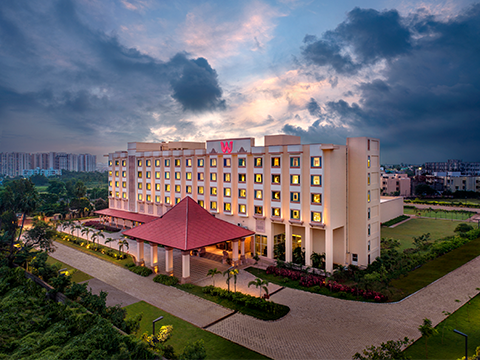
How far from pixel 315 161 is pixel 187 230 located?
1705cm

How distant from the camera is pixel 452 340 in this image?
19.4 m

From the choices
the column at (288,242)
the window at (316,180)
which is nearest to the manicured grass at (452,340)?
Answer: the column at (288,242)

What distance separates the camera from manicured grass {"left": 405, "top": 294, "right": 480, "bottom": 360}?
17.9 meters

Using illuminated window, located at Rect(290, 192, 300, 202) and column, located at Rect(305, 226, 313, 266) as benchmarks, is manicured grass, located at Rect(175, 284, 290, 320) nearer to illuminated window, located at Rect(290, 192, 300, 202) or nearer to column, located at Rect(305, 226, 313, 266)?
column, located at Rect(305, 226, 313, 266)

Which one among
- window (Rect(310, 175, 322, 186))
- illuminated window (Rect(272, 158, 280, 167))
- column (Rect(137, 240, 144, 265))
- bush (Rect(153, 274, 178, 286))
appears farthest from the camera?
illuminated window (Rect(272, 158, 280, 167))

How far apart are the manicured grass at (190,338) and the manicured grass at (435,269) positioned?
18158 mm

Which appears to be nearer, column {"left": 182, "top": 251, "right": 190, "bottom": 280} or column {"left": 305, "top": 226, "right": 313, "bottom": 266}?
column {"left": 182, "top": 251, "right": 190, "bottom": 280}

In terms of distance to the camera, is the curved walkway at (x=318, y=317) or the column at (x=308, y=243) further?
the column at (x=308, y=243)

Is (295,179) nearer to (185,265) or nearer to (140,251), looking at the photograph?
(185,265)

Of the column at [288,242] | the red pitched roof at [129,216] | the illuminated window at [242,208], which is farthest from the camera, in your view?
the red pitched roof at [129,216]

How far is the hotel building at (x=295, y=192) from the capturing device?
3334 centimetres

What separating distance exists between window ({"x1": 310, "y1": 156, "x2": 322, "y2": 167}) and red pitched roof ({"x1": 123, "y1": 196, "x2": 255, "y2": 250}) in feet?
39.3

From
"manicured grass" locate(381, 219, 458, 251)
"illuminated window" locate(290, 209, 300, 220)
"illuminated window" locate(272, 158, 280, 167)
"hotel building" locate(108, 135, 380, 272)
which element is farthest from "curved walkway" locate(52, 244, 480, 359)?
"manicured grass" locate(381, 219, 458, 251)

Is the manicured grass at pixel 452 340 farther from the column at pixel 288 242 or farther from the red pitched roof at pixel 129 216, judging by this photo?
the red pitched roof at pixel 129 216
